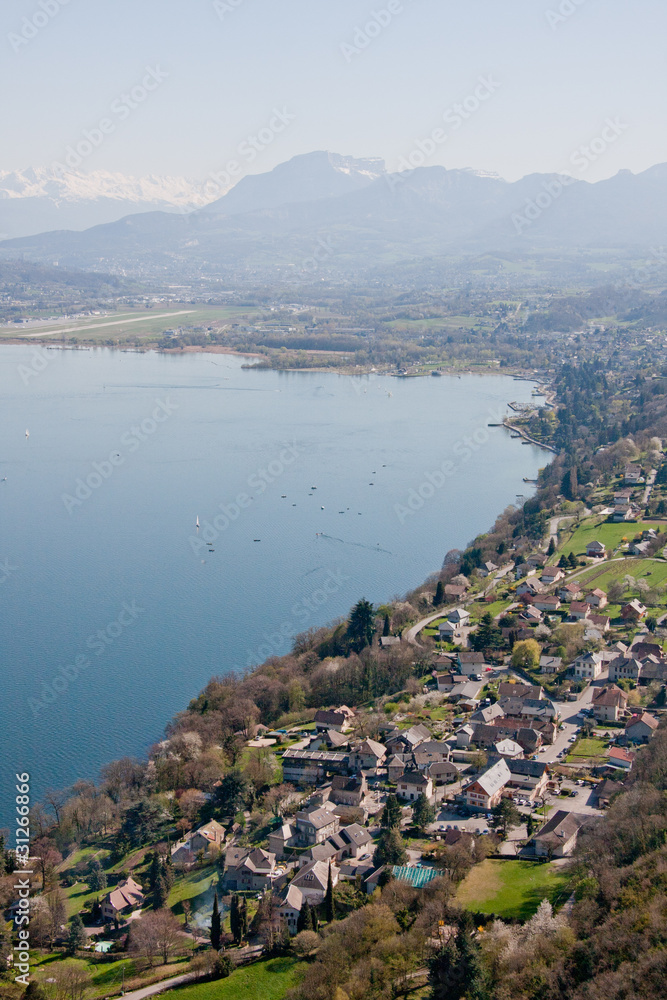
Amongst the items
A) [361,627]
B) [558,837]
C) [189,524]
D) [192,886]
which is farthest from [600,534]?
[192,886]

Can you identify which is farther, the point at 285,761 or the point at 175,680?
the point at 175,680

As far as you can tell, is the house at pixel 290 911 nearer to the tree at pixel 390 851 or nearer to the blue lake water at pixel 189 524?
the tree at pixel 390 851

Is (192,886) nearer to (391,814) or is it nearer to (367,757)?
(391,814)

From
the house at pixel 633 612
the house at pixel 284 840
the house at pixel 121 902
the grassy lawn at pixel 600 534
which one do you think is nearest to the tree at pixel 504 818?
the house at pixel 284 840

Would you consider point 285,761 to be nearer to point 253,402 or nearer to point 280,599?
point 280,599

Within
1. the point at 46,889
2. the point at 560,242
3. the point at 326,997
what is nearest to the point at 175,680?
the point at 46,889

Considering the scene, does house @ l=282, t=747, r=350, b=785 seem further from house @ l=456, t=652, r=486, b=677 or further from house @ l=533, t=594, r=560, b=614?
house @ l=533, t=594, r=560, b=614
